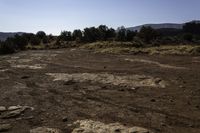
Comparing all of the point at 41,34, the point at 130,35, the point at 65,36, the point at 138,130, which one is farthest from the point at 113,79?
the point at 41,34

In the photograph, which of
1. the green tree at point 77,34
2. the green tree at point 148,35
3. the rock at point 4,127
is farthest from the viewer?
the green tree at point 77,34

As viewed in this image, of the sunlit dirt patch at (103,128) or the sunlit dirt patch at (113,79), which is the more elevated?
the sunlit dirt patch at (113,79)

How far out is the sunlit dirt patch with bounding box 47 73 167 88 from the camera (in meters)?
16.1

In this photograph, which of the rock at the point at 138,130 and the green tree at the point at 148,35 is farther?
the green tree at the point at 148,35

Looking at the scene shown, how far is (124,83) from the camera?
53.4 ft

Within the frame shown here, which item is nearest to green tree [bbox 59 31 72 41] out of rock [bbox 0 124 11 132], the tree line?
the tree line

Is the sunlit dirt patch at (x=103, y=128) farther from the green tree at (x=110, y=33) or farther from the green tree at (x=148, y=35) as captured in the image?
the green tree at (x=110, y=33)

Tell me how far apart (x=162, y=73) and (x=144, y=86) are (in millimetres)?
3495

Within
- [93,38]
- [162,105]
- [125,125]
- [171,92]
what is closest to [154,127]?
[125,125]

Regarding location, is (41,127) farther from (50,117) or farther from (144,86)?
(144,86)

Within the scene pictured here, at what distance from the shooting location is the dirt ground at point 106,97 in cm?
1030

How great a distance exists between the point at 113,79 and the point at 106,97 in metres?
3.88

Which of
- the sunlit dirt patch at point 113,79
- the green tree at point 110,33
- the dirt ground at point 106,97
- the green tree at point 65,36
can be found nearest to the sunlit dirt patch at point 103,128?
the dirt ground at point 106,97

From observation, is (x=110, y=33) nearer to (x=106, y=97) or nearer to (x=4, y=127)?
(x=106, y=97)
